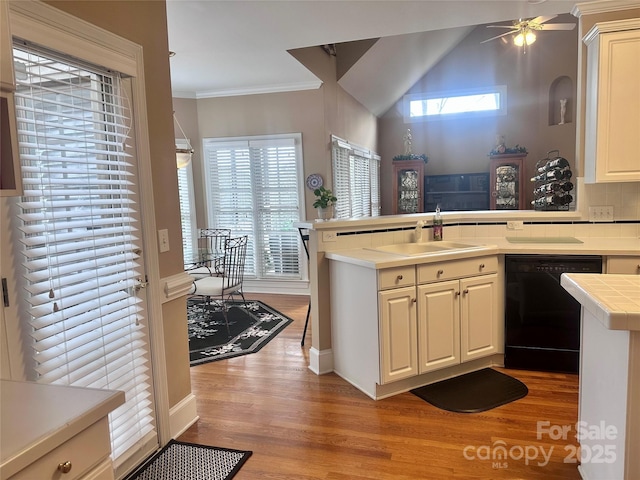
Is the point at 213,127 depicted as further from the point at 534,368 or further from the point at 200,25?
the point at 534,368

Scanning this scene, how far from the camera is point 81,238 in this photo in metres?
1.79

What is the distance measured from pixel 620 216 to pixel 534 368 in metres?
1.39

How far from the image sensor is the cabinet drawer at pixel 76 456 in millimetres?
859

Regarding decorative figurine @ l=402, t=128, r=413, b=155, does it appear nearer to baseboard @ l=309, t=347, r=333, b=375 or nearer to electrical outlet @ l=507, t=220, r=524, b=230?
electrical outlet @ l=507, t=220, r=524, b=230

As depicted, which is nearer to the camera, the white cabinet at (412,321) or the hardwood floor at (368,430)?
the hardwood floor at (368,430)

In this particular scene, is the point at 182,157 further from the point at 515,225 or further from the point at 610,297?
the point at 610,297

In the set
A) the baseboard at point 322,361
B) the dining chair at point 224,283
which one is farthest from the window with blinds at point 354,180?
the baseboard at point 322,361

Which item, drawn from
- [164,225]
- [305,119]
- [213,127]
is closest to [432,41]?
[305,119]

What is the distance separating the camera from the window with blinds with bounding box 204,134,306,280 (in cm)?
562

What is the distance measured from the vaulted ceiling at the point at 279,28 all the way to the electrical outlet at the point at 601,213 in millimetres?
1526

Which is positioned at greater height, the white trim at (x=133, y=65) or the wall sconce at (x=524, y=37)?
the wall sconce at (x=524, y=37)

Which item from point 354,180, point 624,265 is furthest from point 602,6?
point 354,180

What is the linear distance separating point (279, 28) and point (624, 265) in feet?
10.1

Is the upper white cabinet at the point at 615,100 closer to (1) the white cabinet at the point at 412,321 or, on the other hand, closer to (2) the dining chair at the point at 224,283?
(1) the white cabinet at the point at 412,321
